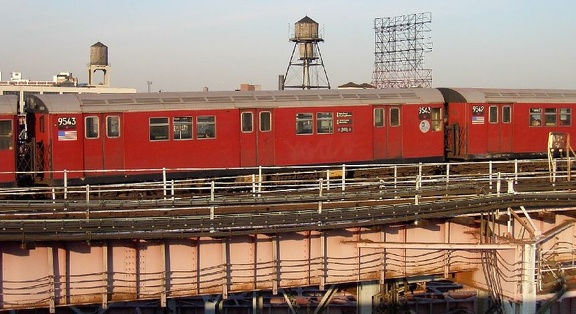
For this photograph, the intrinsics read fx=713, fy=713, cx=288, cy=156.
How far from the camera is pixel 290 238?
18.7 metres

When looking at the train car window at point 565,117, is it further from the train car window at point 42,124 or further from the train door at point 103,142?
the train car window at point 42,124

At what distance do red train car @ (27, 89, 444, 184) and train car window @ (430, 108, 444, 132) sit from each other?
0.15ft

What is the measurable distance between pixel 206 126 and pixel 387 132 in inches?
324

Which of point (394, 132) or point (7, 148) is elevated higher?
point (394, 132)

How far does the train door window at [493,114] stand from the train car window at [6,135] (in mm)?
20733

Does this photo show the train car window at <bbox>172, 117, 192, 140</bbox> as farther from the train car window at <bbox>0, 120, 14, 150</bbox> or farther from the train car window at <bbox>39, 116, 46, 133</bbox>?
the train car window at <bbox>0, 120, 14, 150</bbox>

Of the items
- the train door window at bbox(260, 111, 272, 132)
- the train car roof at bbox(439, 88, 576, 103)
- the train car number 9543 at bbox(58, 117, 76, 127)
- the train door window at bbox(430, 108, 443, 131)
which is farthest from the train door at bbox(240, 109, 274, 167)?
the train car roof at bbox(439, 88, 576, 103)

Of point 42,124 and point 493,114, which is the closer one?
point 42,124

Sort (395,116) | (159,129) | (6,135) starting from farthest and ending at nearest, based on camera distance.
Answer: (395,116) → (159,129) → (6,135)

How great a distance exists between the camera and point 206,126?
90.1 ft

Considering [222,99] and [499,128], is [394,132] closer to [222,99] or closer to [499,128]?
[499,128]

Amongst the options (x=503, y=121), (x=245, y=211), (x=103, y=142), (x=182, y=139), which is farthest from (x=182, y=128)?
(x=503, y=121)

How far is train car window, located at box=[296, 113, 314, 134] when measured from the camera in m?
29.0

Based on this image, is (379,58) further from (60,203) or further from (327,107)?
(60,203)
